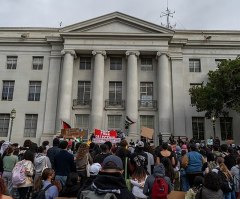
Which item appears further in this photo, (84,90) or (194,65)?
(194,65)

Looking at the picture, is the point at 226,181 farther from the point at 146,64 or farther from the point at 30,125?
the point at 30,125

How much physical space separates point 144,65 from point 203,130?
10075mm

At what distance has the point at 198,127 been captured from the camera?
32.6 meters

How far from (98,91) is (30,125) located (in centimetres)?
856

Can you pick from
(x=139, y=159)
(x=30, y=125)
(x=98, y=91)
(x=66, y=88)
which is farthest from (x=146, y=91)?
(x=139, y=159)

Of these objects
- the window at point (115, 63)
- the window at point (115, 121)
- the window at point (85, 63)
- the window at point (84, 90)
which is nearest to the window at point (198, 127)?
the window at point (115, 121)

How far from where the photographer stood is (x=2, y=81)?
33906mm

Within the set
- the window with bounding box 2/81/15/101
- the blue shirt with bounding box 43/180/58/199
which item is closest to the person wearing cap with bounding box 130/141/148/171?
the blue shirt with bounding box 43/180/58/199

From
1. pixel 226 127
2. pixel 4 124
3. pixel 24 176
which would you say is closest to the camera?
pixel 24 176

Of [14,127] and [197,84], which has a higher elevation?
[197,84]

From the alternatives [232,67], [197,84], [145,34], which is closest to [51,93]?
[145,34]

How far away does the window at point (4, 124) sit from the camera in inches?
1268

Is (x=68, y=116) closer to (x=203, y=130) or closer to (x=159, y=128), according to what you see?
(x=159, y=128)

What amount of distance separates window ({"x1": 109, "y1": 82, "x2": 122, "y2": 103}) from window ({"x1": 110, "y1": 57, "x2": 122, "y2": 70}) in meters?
1.99
